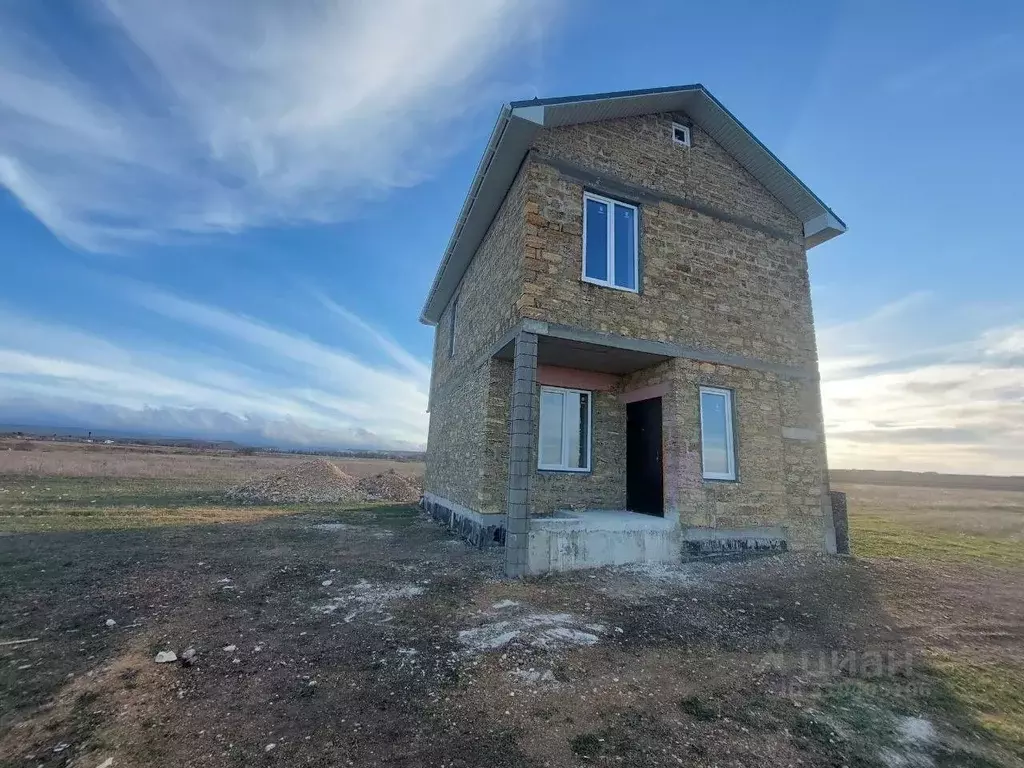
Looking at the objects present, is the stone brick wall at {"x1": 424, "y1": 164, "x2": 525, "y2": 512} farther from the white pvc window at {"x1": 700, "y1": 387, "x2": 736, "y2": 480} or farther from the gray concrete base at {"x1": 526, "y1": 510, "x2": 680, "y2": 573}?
the white pvc window at {"x1": 700, "y1": 387, "x2": 736, "y2": 480}

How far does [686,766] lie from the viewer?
2779 millimetres

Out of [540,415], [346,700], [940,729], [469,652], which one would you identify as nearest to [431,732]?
[346,700]

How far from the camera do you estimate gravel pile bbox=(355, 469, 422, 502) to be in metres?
19.4

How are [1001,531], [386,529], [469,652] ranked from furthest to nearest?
1. [1001,531]
2. [386,529]
3. [469,652]

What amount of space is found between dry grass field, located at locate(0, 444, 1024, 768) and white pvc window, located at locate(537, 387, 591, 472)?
2607 millimetres

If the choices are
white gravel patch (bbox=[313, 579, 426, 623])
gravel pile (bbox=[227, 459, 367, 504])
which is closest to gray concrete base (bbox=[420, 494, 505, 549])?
white gravel patch (bbox=[313, 579, 426, 623])

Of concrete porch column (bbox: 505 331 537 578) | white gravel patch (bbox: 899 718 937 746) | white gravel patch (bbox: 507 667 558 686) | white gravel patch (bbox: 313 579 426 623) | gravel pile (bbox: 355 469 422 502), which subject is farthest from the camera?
gravel pile (bbox: 355 469 422 502)

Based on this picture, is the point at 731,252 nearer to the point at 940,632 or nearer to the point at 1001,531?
the point at 940,632

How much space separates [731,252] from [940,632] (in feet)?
23.4

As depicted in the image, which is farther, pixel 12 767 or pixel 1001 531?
pixel 1001 531

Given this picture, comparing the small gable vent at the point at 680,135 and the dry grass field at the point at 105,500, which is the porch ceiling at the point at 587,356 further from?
the dry grass field at the point at 105,500

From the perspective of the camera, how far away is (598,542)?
7359 mm

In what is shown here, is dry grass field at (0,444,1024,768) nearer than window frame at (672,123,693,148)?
Yes

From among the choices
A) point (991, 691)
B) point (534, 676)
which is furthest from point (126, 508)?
point (991, 691)
